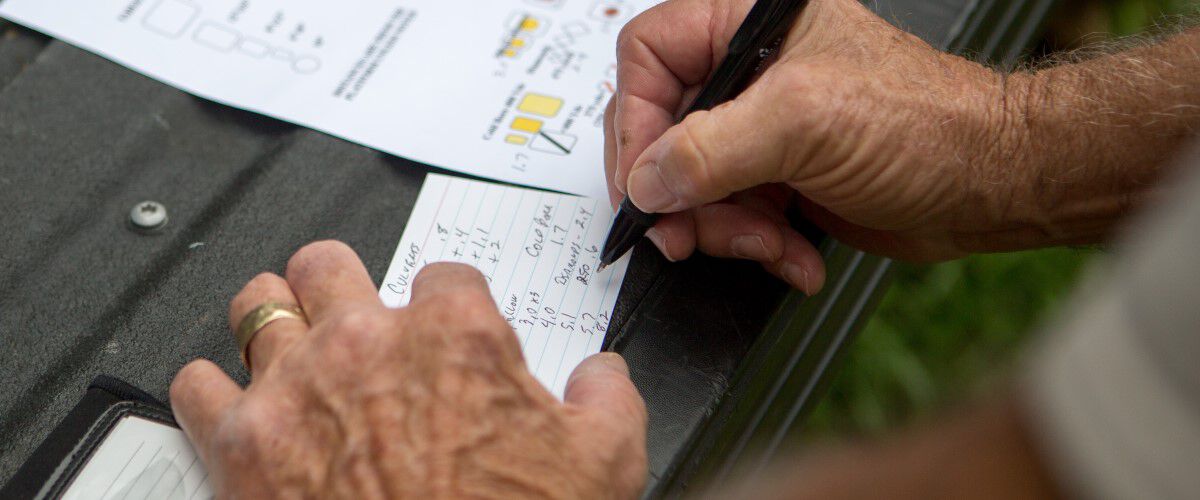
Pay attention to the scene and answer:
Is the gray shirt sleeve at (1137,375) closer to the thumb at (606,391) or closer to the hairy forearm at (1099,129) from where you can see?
the thumb at (606,391)

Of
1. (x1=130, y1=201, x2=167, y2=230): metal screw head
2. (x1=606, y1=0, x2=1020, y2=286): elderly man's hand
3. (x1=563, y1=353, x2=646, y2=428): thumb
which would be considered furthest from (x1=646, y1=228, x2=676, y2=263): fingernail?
(x1=130, y1=201, x2=167, y2=230): metal screw head

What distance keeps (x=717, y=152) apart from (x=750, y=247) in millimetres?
111

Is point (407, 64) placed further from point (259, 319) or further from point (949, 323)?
point (949, 323)

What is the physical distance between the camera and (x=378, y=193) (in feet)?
2.41

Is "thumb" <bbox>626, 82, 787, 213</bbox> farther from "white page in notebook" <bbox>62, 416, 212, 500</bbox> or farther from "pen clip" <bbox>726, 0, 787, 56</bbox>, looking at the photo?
"white page in notebook" <bbox>62, 416, 212, 500</bbox>

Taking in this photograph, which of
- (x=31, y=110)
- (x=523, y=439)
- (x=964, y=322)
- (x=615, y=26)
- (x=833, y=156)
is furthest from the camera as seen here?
(x=964, y=322)

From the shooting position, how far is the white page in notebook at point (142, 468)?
55 cm

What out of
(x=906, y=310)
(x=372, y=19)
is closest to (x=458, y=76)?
(x=372, y=19)

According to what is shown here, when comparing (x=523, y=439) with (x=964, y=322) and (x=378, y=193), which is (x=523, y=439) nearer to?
(x=378, y=193)

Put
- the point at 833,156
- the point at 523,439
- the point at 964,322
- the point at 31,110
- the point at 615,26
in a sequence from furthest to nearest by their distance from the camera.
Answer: the point at 964,322 < the point at 615,26 < the point at 31,110 < the point at 833,156 < the point at 523,439

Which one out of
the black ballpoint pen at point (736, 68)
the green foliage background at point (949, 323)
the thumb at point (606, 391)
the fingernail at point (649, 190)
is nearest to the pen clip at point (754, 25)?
the black ballpoint pen at point (736, 68)

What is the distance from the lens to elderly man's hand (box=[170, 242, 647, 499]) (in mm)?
489

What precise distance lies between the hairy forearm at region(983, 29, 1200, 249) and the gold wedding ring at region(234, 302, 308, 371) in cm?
53

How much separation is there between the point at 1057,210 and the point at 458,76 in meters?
0.52
